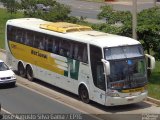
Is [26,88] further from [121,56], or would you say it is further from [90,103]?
[121,56]

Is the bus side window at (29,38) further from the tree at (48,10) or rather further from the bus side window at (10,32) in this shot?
the tree at (48,10)

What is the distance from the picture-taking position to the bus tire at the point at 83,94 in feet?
68.2

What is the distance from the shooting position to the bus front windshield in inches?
763

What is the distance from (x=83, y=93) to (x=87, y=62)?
1455 mm

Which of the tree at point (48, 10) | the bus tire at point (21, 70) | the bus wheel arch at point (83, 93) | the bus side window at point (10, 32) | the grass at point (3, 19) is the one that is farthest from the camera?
the grass at point (3, 19)

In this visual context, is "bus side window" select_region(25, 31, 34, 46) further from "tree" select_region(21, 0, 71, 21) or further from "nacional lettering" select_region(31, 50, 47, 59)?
"tree" select_region(21, 0, 71, 21)

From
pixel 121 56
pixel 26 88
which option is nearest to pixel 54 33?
pixel 26 88

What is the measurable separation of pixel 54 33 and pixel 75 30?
3.32ft

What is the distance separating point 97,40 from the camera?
66.1ft

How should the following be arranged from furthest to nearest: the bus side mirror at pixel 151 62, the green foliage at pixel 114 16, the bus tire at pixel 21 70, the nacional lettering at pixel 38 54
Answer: the bus tire at pixel 21 70
the green foliage at pixel 114 16
the nacional lettering at pixel 38 54
the bus side mirror at pixel 151 62

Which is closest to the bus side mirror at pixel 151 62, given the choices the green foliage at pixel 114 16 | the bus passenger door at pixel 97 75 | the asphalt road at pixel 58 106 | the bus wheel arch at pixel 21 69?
the asphalt road at pixel 58 106

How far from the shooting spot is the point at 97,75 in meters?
19.8

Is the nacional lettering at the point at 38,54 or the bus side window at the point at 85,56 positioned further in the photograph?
the nacional lettering at the point at 38,54

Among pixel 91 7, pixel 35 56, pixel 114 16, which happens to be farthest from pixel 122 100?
pixel 91 7
